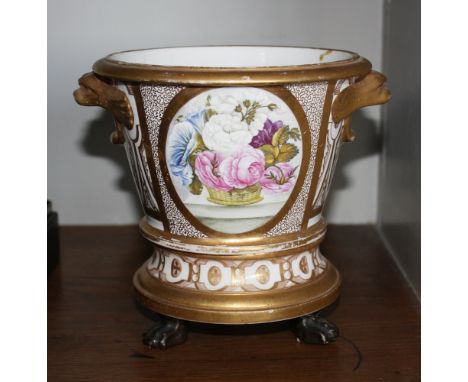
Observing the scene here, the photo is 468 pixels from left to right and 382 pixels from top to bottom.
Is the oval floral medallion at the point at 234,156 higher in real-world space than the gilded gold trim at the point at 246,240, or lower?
higher

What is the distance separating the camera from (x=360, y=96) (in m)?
0.96

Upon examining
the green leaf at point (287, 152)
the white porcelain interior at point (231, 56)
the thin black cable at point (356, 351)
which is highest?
the white porcelain interior at point (231, 56)

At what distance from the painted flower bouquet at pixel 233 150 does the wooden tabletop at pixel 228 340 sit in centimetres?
19

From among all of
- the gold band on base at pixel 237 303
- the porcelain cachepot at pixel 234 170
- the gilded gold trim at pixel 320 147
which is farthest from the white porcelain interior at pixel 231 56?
the gold band on base at pixel 237 303

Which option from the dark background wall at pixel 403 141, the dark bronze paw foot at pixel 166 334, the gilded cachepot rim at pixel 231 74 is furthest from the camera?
the dark background wall at pixel 403 141

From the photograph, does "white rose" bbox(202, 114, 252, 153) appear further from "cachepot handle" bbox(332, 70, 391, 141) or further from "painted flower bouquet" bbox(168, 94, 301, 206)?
"cachepot handle" bbox(332, 70, 391, 141)

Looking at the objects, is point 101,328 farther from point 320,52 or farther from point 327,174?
point 320,52

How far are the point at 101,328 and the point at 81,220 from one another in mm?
443

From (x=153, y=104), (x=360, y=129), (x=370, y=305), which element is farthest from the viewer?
(x=360, y=129)

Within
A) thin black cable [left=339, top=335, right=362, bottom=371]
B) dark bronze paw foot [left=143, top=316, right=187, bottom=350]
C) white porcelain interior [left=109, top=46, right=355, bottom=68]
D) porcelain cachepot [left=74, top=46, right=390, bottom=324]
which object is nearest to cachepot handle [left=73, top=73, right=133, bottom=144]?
porcelain cachepot [left=74, top=46, right=390, bottom=324]

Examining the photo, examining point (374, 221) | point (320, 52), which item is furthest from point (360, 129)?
point (320, 52)

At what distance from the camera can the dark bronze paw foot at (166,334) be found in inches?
39.6

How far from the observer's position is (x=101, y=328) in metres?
1.07

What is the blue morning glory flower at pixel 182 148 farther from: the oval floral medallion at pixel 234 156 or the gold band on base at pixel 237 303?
the gold band on base at pixel 237 303
